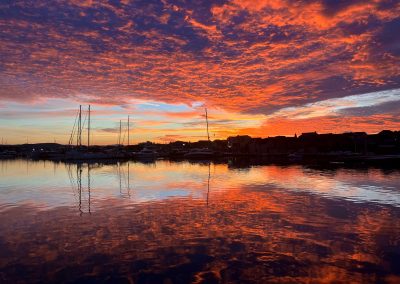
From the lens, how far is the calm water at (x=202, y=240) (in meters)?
12.3

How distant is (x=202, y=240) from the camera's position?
1617cm

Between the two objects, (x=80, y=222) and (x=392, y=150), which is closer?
(x=80, y=222)

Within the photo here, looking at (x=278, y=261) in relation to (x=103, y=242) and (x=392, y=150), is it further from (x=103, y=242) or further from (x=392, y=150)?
(x=392, y=150)

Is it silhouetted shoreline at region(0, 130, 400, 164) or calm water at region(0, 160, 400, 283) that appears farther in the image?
silhouetted shoreline at region(0, 130, 400, 164)

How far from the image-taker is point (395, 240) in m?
16.0

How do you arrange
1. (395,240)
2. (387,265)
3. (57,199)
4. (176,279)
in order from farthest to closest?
1. (57,199)
2. (395,240)
3. (387,265)
4. (176,279)

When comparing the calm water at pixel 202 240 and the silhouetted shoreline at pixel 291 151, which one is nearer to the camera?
the calm water at pixel 202 240

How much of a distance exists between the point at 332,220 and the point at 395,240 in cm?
436

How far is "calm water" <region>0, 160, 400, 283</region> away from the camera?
1229cm

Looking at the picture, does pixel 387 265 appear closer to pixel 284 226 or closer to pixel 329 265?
pixel 329 265

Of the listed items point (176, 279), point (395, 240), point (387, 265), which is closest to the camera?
point (176, 279)

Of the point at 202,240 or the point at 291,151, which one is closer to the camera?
the point at 202,240

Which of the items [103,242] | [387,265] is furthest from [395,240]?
[103,242]

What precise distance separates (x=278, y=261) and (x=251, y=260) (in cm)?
97
